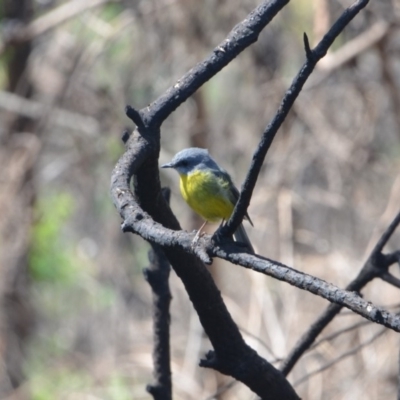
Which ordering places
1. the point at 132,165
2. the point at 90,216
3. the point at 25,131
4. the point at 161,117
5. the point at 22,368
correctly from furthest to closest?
1. the point at 90,216
2. the point at 22,368
3. the point at 25,131
4. the point at 161,117
5. the point at 132,165

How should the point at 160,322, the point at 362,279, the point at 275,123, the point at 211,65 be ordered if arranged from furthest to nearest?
the point at 160,322 < the point at 362,279 < the point at 211,65 < the point at 275,123

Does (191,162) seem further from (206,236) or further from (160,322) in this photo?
(206,236)

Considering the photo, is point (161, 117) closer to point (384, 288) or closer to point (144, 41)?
point (384, 288)

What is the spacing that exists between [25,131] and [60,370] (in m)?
2.41

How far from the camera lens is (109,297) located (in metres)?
8.43

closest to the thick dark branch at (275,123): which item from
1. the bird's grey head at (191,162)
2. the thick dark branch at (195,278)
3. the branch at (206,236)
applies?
the branch at (206,236)

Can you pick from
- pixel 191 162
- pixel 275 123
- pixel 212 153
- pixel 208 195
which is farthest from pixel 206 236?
pixel 212 153

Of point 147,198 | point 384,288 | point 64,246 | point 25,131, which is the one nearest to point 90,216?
point 64,246

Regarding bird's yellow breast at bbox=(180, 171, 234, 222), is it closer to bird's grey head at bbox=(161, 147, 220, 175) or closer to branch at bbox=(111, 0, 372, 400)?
bird's grey head at bbox=(161, 147, 220, 175)

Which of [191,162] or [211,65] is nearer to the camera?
[211,65]

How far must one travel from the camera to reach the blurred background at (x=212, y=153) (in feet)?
20.3

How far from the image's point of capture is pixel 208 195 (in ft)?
Result: 11.4

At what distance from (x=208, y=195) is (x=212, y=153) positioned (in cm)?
362

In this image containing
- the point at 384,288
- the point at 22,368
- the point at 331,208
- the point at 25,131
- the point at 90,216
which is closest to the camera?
the point at 384,288
